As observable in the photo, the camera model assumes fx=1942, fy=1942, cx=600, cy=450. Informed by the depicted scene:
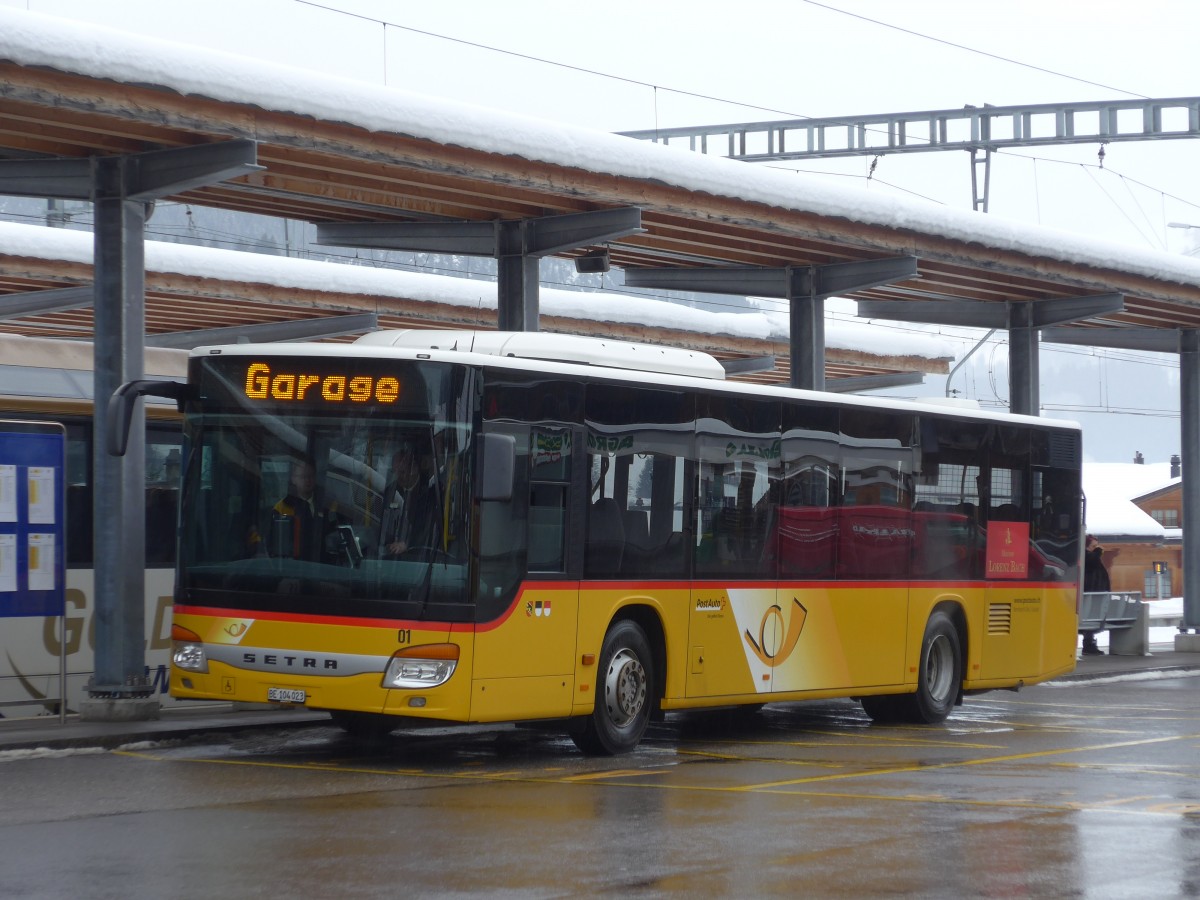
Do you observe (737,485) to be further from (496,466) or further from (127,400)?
(127,400)

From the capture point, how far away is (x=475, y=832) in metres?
9.32

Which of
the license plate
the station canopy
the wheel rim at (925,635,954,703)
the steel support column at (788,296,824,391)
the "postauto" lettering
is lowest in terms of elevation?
the wheel rim at (925,635,954,703)

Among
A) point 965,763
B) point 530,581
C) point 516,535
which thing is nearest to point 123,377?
point 516,535

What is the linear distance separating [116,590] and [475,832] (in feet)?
22.1

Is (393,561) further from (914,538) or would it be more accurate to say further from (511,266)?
(511,266)

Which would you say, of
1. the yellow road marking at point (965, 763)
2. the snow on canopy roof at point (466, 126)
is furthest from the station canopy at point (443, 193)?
the yellow road marking at point (965, 763)

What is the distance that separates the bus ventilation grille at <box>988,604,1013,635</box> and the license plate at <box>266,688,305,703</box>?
791 cm

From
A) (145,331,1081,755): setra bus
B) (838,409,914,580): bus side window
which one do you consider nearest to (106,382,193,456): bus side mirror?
(145,331,1081,755): setra bus

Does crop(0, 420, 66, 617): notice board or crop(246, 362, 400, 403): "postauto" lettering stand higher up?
crop(246, 362, 400, 403): "postauto" lettering

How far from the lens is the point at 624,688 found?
13570mm

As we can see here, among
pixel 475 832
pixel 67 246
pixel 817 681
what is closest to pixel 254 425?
pixel 475 832

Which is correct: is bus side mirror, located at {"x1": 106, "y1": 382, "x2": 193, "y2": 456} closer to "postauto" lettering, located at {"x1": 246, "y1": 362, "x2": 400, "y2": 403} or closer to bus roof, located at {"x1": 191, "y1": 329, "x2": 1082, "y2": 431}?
bus roof, located at {"x1": 191, "y1": 329, "x2": 1082, "y2": 431}

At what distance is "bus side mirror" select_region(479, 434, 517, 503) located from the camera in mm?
12281

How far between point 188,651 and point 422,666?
1.74 metres
